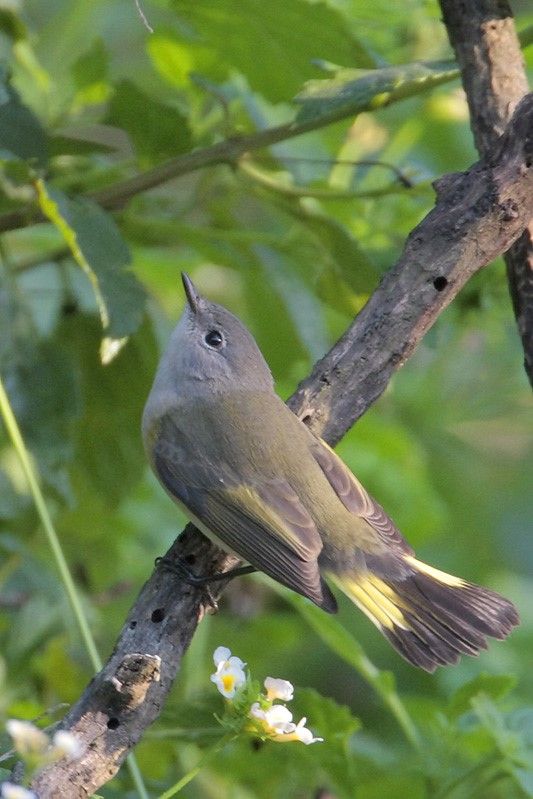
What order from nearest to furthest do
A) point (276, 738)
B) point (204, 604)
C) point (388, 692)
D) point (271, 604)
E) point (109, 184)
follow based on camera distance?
point (276, 738)
point (204, 604)
point (388, 692)
point (109, 184)
point (271, 604)

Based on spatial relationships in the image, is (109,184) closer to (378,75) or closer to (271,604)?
(378,75)

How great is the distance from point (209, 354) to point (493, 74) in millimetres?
1099

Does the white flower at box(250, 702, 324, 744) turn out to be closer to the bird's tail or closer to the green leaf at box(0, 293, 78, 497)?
the bird's tail

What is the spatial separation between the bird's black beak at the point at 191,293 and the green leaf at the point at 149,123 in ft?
1.53

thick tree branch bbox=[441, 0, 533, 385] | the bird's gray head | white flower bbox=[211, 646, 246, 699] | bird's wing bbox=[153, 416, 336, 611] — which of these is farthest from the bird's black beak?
white flower bbox=[211, 646, 246, 699]

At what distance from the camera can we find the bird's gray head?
2.87m

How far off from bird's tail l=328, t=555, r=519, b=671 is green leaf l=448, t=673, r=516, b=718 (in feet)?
0.19

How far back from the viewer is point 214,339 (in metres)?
2.98

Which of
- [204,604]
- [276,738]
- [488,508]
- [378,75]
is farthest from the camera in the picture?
[488,508]

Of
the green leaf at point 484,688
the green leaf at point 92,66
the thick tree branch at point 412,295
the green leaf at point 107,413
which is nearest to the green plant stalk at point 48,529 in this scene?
the thick tree branch at point 412,295

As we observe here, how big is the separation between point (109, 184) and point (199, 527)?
0.78m

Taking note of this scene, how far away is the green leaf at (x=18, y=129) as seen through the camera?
2.18m

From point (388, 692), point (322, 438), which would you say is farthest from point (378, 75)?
point (388, 692)

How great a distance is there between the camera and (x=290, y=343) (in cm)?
Answer: 297
